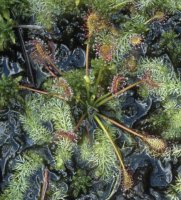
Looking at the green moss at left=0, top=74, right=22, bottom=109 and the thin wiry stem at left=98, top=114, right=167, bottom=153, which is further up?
the green moss at left=0, top=74, right=22, bottom=109

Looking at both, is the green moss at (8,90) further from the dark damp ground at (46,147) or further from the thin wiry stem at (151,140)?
the thin wiry stem at (151,140)

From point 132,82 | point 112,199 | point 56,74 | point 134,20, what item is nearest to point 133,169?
point 112,199

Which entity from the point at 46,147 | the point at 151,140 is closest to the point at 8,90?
the point at 46,147

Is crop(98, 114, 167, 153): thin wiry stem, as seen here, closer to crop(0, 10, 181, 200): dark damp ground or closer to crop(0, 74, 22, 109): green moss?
crop(0, 10, 181, 200): dark damp ground

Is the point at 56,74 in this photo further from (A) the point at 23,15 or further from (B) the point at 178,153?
(B) the point at 178,153

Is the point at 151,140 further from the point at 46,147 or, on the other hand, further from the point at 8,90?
the point at 8,90

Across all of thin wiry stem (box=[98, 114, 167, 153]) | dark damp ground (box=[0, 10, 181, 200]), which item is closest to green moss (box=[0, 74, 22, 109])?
dark damp ground (box=[0, 10, 181, 200])

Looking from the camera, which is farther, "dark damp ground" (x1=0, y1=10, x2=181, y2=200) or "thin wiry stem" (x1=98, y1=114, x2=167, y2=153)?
"dark damp ground" (x1=0, y1=10, x2=181, y2=200)

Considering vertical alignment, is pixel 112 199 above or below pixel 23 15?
below
